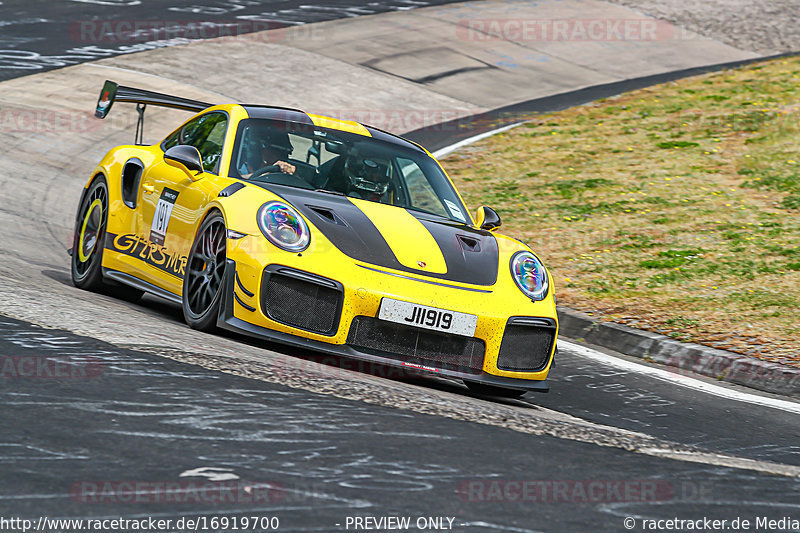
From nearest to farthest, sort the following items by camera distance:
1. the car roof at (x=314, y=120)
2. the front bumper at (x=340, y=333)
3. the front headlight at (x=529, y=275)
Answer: the front bumper at (x=340, y=333) → the front headlight at (x=529, y=275) → the car roof at (x=314, y=120)

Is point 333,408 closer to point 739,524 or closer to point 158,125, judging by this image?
point 739,524

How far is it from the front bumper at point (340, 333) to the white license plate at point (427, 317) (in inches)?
2.3

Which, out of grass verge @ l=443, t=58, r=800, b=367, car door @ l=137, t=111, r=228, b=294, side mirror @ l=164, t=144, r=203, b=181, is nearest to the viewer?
car door @ l=137, t=111, r=228, b=294

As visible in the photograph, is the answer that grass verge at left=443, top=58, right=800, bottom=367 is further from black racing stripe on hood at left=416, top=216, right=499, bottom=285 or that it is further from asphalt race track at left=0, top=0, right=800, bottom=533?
black racing stripe on hood at left=416, top=216, right=499, bottom=285

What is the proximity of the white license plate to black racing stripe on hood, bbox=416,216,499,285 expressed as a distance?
26 centimetres

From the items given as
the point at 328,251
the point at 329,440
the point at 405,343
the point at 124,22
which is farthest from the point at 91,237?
the point at 124,22

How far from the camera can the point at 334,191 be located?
22.8 feet

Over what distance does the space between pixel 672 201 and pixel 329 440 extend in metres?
9.22

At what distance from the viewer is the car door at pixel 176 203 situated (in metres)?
6.77

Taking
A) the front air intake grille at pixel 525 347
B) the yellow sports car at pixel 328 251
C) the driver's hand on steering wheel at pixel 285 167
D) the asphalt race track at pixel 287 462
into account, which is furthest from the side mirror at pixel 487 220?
the asphalt race track at pixel 287 462

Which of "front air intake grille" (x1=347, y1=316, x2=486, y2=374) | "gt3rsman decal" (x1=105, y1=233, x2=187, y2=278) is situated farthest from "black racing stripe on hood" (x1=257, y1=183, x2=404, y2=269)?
"gt3rsman decal" (x1=105, y1=233, x2=187, y2=278)

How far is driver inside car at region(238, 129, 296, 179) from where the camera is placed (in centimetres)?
→ 692

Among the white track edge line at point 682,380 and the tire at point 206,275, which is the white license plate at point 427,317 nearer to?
the tire at point 206,275

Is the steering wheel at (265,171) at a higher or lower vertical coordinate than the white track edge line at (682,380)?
higher
